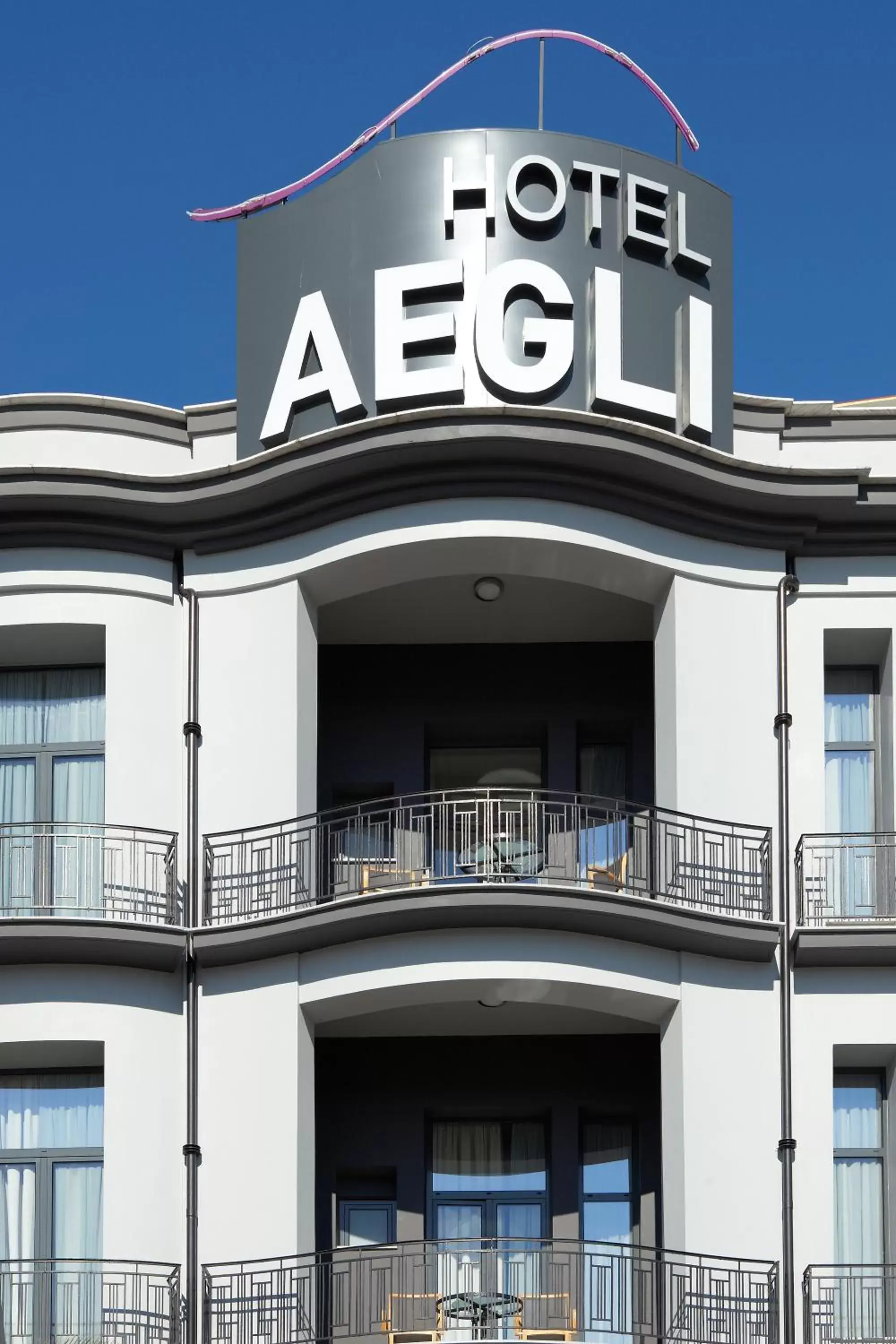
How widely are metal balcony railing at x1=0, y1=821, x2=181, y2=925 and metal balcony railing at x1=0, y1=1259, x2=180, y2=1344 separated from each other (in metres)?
3.73

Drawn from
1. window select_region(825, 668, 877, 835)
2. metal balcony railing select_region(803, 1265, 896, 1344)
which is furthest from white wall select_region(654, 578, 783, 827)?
metal balcony railing select_region(803, 1265, 896, 1344)

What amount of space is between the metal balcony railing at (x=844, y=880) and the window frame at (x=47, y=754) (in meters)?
7.91

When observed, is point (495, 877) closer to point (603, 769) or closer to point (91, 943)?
point (603, 769)

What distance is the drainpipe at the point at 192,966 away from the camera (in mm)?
28062

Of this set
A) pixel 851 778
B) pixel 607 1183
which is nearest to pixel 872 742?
pixel 851 778

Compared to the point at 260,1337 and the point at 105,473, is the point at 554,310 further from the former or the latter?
the point at 260,1337

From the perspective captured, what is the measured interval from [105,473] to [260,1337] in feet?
31.1

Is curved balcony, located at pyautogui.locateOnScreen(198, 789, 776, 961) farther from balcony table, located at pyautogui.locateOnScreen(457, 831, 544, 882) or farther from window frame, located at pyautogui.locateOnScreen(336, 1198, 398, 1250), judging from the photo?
window frame, located at pyautogui.locateOnScreen(336, 1198, 398, 1250)

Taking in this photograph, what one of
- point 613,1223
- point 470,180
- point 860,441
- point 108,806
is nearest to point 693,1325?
point 613,1223

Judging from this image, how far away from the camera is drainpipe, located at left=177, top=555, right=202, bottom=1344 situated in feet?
92.1

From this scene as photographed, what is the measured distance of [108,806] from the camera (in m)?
30.0

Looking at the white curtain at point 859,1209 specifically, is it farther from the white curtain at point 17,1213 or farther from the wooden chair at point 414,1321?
the white curtain at point 17,1213

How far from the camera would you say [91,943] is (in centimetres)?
2864

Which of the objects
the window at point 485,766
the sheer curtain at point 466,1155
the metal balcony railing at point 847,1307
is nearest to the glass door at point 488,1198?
the sheer curtain at point 466,1155
